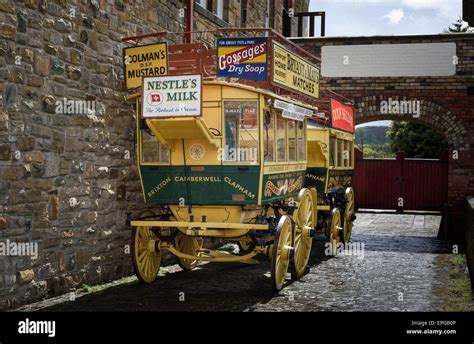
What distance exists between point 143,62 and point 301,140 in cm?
261

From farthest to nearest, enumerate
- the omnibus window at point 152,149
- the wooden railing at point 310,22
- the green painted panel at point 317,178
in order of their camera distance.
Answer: the wooden railing at point 310,22 → the green painted panel at point 317,178 → the omnibus window at point 152,149

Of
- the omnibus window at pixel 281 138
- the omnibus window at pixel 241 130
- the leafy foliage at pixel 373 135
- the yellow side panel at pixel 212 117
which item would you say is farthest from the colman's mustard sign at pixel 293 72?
the leafy foliage at pixel 373 135

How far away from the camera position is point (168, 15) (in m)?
10.1

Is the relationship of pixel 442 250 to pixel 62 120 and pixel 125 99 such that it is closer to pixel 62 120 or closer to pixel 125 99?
pixel 125 99

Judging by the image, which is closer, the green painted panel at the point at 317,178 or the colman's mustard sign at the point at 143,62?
the colman's mustard sign at the point at 143,62

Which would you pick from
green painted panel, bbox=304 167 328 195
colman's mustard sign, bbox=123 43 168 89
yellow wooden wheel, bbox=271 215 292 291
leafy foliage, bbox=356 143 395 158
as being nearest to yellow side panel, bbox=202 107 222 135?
colman's mustard sign, bbox=123 43 168 89

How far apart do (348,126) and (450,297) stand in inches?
223

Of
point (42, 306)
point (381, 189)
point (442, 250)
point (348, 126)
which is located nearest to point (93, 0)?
point (42, 306)

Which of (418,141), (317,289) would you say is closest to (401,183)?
(317,289)

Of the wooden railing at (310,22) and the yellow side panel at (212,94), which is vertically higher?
the wooden railing at (310,22)

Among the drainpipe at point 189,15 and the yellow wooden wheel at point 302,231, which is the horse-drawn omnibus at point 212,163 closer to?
the yellow wooden wheel at point 302,231

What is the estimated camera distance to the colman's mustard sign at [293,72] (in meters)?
8.05

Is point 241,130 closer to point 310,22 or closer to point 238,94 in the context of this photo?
point 238,94

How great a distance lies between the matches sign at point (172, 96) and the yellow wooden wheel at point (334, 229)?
5.11 metres
